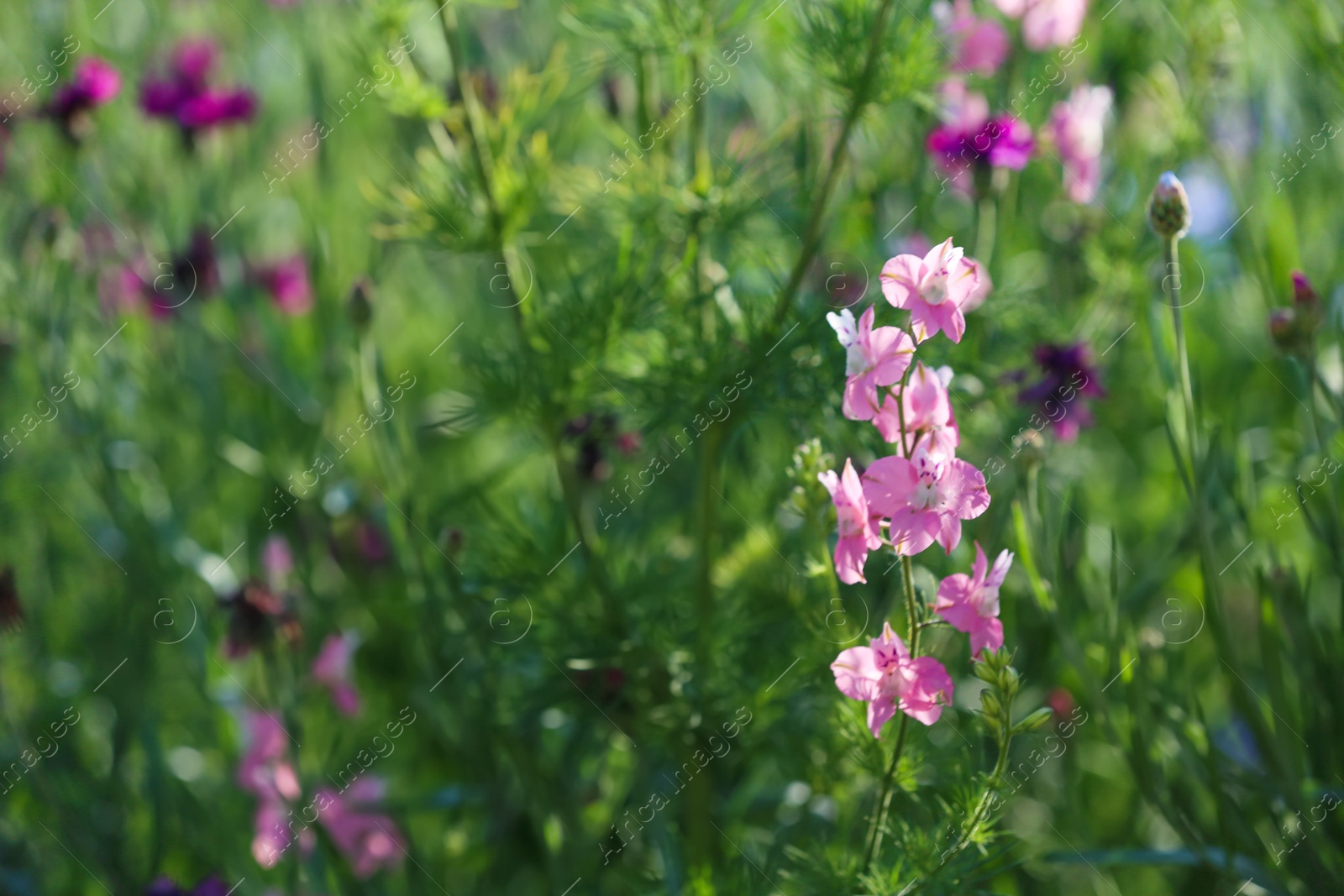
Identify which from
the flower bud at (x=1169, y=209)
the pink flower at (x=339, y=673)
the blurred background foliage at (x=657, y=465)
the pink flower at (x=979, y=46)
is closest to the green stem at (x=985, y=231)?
the blurred background foliage at (x=657, y=465)

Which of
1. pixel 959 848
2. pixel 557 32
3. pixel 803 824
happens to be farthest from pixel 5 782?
pixel 557 32

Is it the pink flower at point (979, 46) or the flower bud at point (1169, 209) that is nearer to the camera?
the flower bud at point (1169, 209)

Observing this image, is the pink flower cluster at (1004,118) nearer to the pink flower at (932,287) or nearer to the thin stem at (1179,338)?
the thin stem at (1179,338)

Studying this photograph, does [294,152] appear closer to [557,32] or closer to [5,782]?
[557,32]

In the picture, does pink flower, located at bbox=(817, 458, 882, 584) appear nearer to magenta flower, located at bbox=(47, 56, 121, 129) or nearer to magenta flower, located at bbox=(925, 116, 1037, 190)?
magenta flower, located at bbox=(925, 116, 1037, 190)

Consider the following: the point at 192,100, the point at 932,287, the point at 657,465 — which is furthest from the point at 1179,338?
the point at 192,100

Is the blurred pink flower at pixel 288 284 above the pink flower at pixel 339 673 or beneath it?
above

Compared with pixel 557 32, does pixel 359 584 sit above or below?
below
